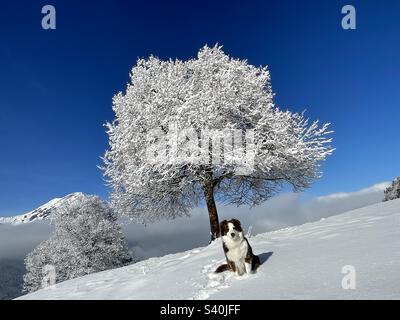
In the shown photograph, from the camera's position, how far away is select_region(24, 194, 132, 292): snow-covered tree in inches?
1411

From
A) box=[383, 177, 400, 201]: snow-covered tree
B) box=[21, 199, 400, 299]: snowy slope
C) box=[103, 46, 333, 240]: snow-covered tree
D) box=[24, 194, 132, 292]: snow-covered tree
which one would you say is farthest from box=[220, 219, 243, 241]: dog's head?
box=[383, 177, 400, 201]: snow-covered tree

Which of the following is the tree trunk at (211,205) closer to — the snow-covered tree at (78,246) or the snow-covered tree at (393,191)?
the snow-covered tree at (78,246)

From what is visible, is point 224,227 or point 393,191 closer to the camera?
point 224,227

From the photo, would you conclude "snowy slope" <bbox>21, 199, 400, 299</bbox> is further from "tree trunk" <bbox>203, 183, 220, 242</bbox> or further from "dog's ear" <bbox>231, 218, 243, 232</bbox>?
"tree trunk" <bbox>203, 183, 220, 242</bbox>

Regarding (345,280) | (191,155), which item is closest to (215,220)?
(191,155)

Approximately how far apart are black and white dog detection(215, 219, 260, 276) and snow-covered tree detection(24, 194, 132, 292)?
29830mm

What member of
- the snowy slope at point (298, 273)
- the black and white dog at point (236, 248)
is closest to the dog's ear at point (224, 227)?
the black and white dog at point (236, 248)

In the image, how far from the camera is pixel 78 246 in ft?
120

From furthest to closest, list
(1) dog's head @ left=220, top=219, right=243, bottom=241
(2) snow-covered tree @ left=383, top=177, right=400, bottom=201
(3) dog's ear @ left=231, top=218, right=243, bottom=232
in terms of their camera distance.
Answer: (2) snow-covered tree @ left=383, top=177, right=400, bottom=201 → (3) dog's ear @ left=231, top=218, right=243, bottom=232 → (1) dog's head @ left=220, top=219, right=243, bottom=241

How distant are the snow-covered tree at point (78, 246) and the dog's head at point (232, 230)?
30.0m

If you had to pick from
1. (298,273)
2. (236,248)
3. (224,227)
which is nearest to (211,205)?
(224,227)

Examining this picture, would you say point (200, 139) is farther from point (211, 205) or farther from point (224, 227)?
point (224, 227)

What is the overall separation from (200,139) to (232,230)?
32.8 feet

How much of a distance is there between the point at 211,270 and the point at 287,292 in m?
3.31
